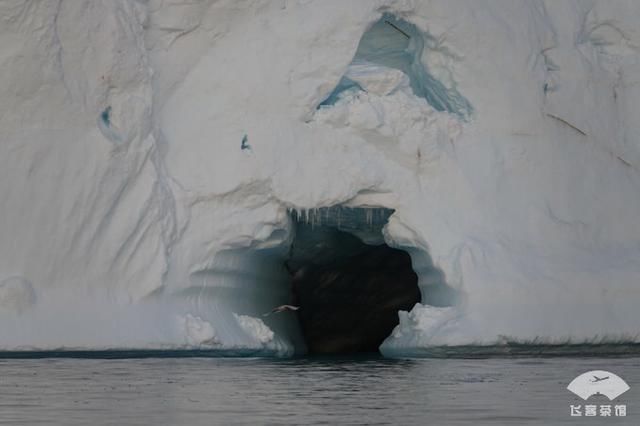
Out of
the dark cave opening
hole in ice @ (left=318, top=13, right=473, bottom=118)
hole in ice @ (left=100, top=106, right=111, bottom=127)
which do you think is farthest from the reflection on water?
the dark cave opening

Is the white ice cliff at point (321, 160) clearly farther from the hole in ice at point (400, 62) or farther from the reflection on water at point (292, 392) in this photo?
the reflection on water at point (292, 392)

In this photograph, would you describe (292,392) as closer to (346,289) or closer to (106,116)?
(106,116)

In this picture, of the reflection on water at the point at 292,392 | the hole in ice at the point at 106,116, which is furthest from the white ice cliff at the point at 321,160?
the reflection on water at the point at 292,392

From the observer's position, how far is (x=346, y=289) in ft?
80.8

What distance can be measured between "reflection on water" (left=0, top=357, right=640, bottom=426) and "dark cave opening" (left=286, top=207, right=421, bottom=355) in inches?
236

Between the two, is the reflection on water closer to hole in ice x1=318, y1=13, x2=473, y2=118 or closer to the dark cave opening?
hole in ice x1=318, y1=13, x2=473, y2=118

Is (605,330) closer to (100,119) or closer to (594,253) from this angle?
(594,253)

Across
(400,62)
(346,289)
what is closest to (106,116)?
(400,62)

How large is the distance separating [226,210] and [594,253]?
5.17m

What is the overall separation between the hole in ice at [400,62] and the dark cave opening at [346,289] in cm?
344

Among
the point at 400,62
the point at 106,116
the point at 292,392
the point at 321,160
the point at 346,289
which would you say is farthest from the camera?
the point at 346,289

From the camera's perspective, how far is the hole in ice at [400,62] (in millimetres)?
18234

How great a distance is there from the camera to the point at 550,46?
18812 mm

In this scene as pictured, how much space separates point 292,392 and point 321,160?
21.5 ft
